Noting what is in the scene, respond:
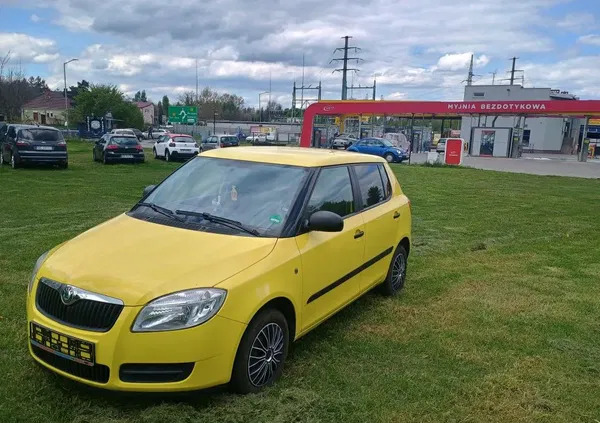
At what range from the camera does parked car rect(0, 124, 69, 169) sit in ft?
61.0

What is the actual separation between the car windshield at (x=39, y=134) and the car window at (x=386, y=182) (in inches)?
677

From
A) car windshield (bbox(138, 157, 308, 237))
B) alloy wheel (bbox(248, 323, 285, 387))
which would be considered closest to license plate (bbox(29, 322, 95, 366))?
alloy wheel (bbox(248, 323, 285, 387))

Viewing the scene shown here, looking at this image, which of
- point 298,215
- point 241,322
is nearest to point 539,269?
point 298,215

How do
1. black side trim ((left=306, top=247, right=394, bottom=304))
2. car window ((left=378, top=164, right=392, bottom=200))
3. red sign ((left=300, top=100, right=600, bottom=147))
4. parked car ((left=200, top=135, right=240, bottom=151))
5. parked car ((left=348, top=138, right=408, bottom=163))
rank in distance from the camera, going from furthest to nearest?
parked car ((left=200, top=135, right=240, bottom=151)) < red sign ((left=300, top=100, right=600, bottom=147)) < parked car ((left=348, top=138, right=408, bottom=163)) < car window ((left=378, top=164, right=392, bottom=200)) < black side trim ((left=306, top=247, right=394, bottom=304))

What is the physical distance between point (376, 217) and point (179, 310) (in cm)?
253

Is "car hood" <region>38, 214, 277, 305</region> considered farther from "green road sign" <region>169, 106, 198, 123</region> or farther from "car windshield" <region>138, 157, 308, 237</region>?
"green road sign" <region>169, 106, 198, 123</region>

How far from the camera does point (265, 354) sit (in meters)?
3.48

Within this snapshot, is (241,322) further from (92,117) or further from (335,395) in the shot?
(92,117)

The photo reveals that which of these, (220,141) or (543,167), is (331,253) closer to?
(543,167)

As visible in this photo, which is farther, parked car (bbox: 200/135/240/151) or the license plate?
parked car (bbox: 200/135/240/151)

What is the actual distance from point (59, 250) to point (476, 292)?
14.9 ft

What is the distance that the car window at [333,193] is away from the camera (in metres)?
4.17

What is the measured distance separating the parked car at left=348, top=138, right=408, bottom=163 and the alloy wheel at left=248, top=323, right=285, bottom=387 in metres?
29.4

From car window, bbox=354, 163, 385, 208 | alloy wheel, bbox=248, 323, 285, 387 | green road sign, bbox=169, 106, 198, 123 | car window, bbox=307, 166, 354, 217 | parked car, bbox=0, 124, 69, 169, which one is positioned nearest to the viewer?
alloy wheel, bbox=248, 323, 285, 387
